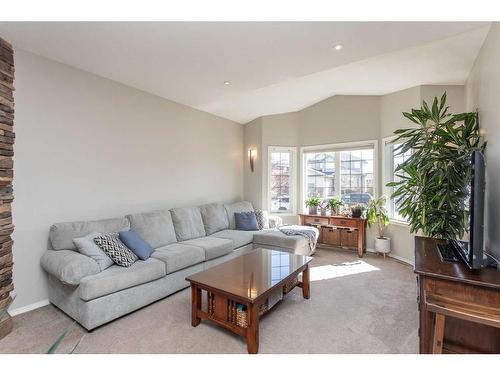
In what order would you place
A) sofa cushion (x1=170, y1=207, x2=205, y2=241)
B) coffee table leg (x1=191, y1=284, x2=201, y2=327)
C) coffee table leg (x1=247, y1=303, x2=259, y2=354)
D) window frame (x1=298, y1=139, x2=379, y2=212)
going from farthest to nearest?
1. window frame (x1=298, y1=139, x2=379, y2=212)
2. sofa cushion (x1=170, y1=207, x2=205, y2=241)
3. coffee table leg (x1=191, y1=284, x2=201, y2=327)
4. coffee table leg (x1=247, y1=303, x2=259, y2=354)

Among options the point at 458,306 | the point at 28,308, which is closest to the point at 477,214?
the point at 458,306

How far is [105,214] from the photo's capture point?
3318 millimetres

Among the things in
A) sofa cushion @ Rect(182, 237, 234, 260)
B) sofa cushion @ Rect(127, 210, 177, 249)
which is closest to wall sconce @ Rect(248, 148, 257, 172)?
sofa cushion @ Rect(182, 237, 234, 260)

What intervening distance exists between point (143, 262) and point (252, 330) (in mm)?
1448

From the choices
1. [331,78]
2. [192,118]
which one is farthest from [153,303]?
[331,78]

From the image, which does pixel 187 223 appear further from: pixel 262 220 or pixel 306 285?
pixel 306 285

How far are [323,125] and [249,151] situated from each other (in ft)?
5.50

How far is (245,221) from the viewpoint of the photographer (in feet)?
15.5

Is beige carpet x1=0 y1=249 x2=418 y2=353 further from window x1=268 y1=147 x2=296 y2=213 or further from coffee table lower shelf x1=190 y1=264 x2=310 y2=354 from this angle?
window x1=268 y1=147 x2=296 y2=213

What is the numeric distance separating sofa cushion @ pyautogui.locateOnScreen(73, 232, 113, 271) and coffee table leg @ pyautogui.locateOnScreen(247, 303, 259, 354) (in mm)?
1546

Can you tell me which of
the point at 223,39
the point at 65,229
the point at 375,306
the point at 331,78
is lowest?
the point at 375,306

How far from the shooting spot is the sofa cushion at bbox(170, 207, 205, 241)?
150 inches
